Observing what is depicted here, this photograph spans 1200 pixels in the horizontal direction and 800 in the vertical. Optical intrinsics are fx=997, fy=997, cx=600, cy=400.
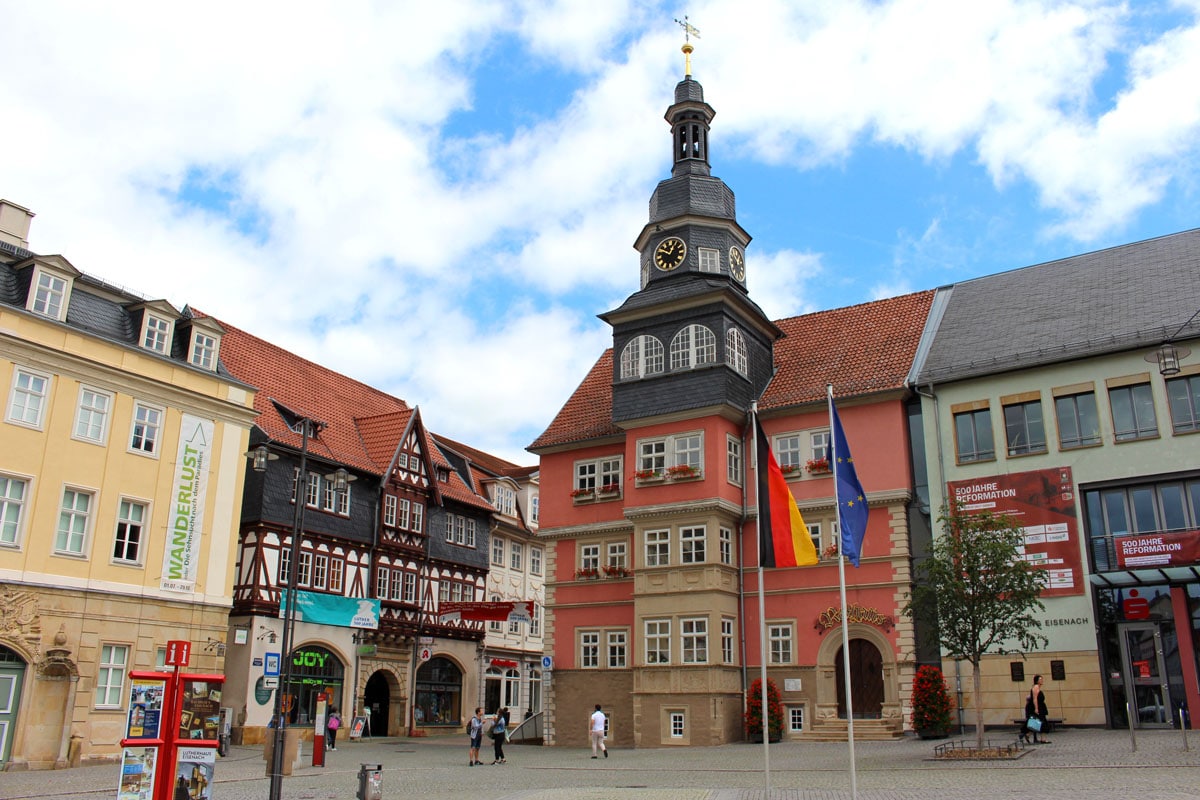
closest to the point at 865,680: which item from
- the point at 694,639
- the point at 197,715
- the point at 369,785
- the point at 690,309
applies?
the point at 694,639

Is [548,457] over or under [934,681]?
over

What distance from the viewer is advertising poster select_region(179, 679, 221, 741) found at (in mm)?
15344

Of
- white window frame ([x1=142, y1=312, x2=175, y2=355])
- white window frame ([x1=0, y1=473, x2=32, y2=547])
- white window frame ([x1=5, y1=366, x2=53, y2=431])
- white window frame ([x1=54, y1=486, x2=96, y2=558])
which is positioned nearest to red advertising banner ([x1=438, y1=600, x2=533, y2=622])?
white window frame ([x1=54, y1=486, x2=96, y2=558])

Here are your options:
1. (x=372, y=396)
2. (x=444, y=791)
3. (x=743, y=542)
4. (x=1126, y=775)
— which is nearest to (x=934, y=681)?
(x=743, y=542)

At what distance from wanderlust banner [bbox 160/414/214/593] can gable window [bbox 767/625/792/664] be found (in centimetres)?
1834

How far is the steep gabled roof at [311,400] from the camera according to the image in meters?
39.3

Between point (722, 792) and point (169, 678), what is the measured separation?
988 centimetres

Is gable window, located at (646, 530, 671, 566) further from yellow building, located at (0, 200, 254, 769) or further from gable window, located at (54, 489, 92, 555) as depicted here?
gable window, located at (54, 489, 92, 555)

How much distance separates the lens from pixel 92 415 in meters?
28.7

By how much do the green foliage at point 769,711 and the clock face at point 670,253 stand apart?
15.4 metres

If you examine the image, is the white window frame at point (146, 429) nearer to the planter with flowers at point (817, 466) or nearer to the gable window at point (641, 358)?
the gable window at point (641, 358)

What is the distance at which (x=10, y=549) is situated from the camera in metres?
26.1

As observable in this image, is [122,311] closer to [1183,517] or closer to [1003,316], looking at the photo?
[1003,316]

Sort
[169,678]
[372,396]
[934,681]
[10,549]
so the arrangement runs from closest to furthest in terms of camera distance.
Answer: [169,678] → [10,549] → [934,681] → [372,396]
